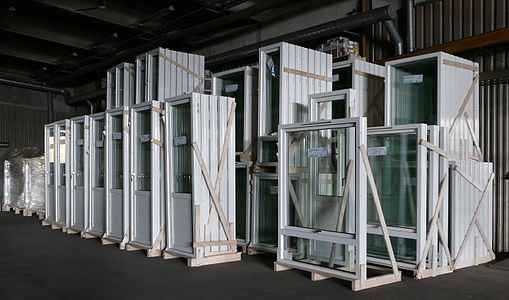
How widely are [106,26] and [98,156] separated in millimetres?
6936

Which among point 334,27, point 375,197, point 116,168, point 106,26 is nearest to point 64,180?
point 116,168

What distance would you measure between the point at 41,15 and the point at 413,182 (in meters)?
12.0

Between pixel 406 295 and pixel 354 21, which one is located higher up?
pixel 354 21

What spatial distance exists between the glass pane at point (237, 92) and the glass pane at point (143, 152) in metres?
1.53

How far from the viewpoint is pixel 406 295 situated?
5.28 m

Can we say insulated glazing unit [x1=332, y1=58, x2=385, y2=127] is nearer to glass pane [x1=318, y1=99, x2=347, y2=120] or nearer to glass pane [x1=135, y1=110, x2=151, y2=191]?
glass pane [x1=318, y1=99, x2=347, y2=120]

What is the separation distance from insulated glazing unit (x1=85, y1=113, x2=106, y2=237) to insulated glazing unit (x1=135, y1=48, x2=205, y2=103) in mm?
998

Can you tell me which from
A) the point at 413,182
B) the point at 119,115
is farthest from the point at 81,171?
the point at 413,182

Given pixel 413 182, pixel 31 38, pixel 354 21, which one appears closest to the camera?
pixel 413 182

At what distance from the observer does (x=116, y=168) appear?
880 centimetres

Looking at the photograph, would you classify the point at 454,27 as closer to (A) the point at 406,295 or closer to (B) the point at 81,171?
(A) the point at 406,295

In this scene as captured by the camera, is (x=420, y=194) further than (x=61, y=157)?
No

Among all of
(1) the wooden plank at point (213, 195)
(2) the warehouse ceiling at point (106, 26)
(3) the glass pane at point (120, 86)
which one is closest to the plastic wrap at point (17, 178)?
(2) the warehouse ceiling at point (106, 26)

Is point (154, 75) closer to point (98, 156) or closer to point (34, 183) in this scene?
point (98, 156)
